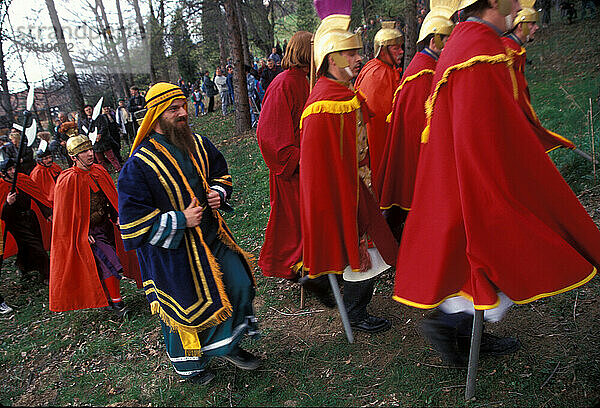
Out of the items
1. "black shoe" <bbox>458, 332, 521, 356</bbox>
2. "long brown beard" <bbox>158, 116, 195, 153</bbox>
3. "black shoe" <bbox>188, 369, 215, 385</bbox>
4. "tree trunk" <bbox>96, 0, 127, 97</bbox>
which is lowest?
"black shoe" <bbox>188, 369, 215, 385</bbox>

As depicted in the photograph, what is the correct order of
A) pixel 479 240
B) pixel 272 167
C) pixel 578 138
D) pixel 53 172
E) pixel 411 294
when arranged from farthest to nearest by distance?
1. pixel 53 172
2. pixel 578 138
3. pixel 272 167
4. pixel 411 294
5. pixel 479 240

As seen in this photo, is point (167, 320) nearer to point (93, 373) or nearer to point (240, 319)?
point (240, 319)

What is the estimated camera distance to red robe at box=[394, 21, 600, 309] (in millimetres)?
2211

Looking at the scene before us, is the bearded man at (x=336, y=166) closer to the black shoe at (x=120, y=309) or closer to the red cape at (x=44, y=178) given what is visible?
the black shoe at (x=120, y=309)

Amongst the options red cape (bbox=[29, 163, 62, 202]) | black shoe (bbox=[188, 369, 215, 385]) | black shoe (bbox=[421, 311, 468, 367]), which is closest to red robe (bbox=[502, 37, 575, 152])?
black shoe (bbox=[421, 311, 468, 367])

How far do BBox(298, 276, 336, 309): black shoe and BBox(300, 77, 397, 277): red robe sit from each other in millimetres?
935

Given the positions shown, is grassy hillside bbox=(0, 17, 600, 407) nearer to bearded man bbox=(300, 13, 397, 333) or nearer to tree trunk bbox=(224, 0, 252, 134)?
bearded man bbox=(300, 13, 397, 333)

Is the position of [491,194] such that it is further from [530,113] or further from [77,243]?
[77,243]

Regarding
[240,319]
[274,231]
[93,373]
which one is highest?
[274,231]

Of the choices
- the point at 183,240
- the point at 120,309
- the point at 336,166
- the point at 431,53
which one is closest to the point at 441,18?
the point at 431,53

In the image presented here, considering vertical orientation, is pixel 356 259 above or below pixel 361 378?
above

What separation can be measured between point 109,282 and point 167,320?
2.15 metres

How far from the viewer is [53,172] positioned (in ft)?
23.2

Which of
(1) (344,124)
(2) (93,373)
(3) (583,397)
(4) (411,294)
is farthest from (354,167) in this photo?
(2) (93,373)
